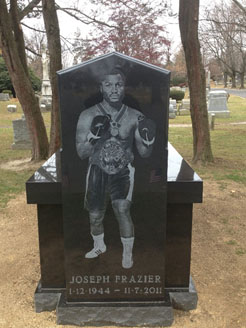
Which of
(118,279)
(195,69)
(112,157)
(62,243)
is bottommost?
(118,279)

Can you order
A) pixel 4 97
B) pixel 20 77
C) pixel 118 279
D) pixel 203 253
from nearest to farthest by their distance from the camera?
1. pixel 118 279
2. pixel 203 253
3. pixel 20 77
4. pixel 4 97

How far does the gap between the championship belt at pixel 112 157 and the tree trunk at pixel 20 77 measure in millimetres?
6319

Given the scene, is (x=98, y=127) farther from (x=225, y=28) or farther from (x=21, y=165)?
(x=225, y=28)

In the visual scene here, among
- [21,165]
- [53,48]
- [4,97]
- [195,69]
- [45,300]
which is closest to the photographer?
[45,300]

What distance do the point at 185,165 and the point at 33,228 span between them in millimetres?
2588

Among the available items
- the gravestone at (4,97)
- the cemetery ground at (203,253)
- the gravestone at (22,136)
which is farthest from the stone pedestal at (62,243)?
the gravestone at (4,97)

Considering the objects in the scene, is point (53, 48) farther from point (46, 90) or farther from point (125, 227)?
point (46, 90)

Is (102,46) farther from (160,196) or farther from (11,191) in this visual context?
(160,196)

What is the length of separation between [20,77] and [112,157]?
6417mm

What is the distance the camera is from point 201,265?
12.5ft

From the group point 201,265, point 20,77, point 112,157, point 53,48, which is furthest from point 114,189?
point 20,77

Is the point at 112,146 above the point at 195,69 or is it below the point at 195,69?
below

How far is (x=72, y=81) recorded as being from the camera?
246 cm

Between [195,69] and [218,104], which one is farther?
[218,104]
